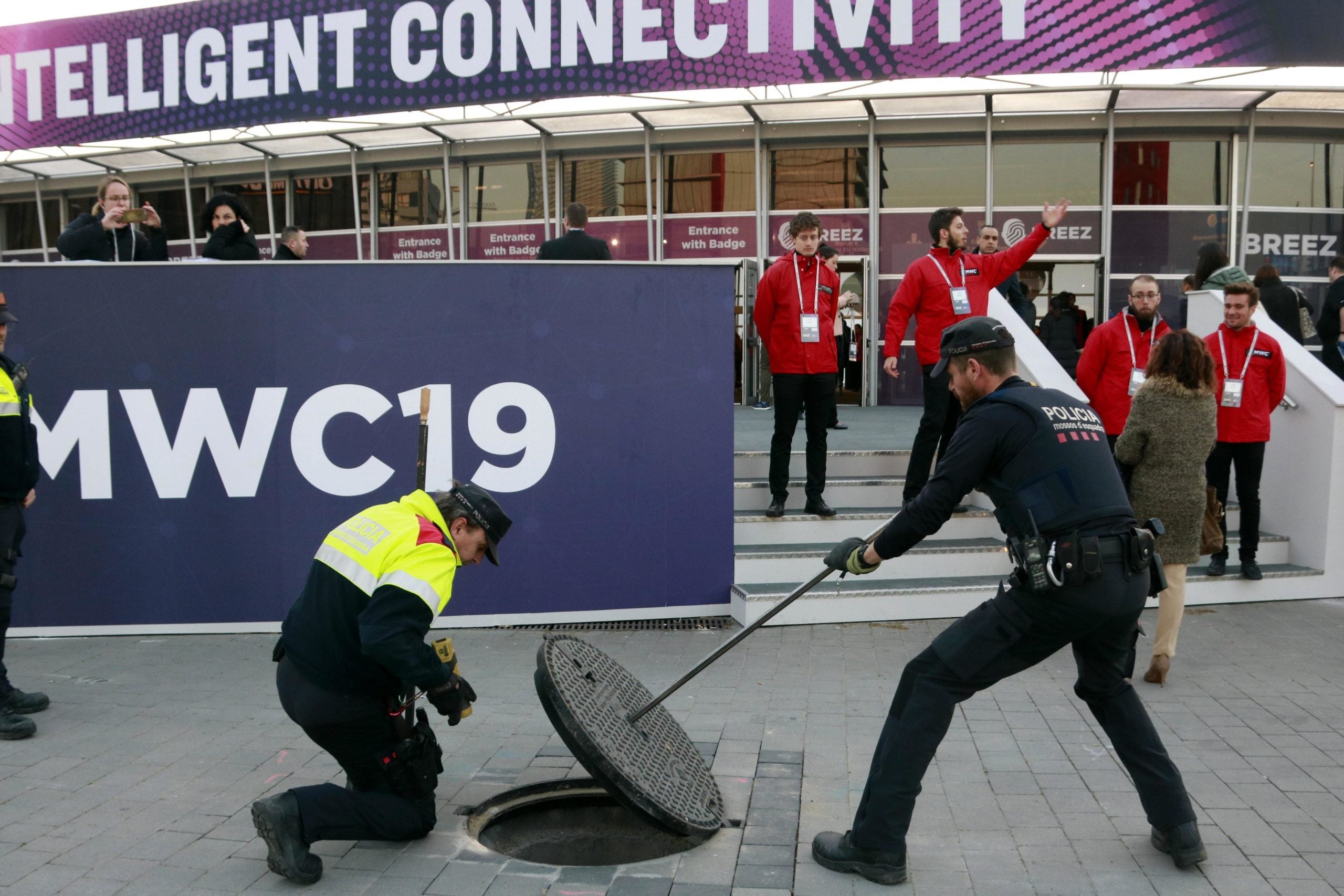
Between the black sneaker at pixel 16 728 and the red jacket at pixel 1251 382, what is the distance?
6842mm

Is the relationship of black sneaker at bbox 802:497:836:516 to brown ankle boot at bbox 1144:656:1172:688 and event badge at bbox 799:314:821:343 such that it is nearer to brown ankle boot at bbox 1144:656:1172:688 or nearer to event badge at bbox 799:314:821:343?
event badge at bbox 799:314:821:343

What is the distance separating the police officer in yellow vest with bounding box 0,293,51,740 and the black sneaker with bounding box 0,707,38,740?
0.07 ft

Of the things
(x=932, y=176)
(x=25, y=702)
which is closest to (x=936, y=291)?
(x=25, y=702)

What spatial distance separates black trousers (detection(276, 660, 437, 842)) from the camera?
11.4ft

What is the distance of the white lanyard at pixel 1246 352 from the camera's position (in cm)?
706

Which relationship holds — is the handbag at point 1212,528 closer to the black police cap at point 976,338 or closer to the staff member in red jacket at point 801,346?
the staff member in red jacket at point 801,346

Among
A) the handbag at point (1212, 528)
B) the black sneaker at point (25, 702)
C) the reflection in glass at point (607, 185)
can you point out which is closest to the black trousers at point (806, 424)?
the handbag at point (1212, 528)

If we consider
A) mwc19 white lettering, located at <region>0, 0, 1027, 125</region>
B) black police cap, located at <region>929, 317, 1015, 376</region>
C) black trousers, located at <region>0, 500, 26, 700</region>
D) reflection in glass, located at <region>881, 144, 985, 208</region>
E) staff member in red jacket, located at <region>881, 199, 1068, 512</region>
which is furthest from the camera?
reflection in glass, located at <region>881, 144, 985, 208</region>

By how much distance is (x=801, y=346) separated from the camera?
7172 mm

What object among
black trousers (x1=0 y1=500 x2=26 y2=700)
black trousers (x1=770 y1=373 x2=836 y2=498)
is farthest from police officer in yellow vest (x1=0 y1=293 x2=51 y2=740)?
black trousers (x1=770 y1=373 x2=836 y2=498)

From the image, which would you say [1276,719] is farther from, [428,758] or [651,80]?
[651,80]

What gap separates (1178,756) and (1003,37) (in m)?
10.3

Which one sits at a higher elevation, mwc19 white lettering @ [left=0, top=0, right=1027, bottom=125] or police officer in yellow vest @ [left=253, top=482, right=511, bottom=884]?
mwc19 white lettering @ [left=0, top=0, right=1027, bottom=125]

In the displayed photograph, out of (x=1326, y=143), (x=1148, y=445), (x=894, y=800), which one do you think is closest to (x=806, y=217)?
(x=1148, y=445)
